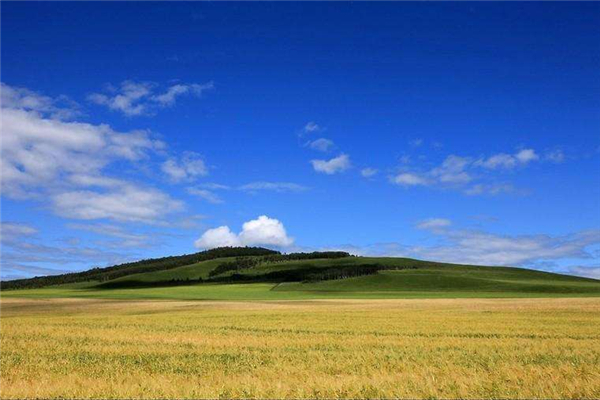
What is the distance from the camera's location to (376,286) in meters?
136

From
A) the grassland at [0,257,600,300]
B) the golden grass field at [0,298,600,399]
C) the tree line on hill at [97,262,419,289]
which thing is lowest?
the golden grass field at [0,298,600,399]

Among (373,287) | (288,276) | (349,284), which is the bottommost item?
(373,287)

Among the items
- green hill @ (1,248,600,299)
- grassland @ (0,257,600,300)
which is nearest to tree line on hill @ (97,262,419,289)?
green hill @ (1,248,600,299)

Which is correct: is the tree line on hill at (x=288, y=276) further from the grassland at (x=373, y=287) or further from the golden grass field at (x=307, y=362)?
the golden grass field at (x=307, y=362)

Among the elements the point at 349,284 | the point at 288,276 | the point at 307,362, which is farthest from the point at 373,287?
the point at 307,362

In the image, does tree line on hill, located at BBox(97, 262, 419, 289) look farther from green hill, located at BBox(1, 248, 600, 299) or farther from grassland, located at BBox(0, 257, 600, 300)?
grassland, located at BBox(0, 257, 600, 300)

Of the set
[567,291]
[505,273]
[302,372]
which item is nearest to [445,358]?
[302,372]

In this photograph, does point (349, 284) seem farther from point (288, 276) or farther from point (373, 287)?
point (288, 276)

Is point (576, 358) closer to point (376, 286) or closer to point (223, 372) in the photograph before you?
point (223, 372)

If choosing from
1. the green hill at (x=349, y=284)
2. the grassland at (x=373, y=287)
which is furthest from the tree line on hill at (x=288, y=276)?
the grassland at (x=373, y=287)

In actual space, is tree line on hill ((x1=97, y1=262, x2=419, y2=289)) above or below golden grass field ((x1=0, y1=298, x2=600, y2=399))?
above

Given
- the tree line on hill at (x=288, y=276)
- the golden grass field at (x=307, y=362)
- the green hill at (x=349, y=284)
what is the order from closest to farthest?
the golden grass field at (x=307, y=362) < the green hill at (x=349, y=284) < the tree line on hill at (x=288, y=276)

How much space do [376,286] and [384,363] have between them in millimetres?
119814

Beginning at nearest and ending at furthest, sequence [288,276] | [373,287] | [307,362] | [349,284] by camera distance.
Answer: [307,362] < [373,287] < [349,284] < [288,276]
